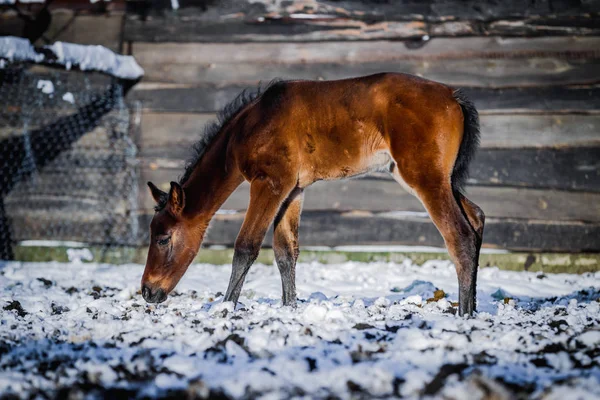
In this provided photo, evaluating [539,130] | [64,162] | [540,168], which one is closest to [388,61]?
[539,130]

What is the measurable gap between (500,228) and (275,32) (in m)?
3.54

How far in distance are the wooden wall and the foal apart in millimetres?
2380

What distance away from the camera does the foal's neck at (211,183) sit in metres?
4.11

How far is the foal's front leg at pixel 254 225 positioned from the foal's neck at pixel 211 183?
429 millimetres

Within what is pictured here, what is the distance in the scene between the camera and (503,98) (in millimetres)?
6262

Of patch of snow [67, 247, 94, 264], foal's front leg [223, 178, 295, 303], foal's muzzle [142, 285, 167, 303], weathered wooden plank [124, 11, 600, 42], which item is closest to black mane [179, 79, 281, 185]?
foal's front leg [223, 178, 295, 303]

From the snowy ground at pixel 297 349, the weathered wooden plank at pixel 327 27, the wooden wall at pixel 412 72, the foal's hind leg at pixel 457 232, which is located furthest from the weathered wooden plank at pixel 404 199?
the foal's hind leg at pixel 457 232

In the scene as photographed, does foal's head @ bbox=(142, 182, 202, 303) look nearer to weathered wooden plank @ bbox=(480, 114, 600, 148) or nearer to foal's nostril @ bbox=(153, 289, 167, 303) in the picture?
A: foal's nostril @ bbox=(153, 289, 167, 303)

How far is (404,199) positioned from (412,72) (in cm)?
150

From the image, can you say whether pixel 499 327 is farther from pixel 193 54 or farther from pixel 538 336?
pixel 193 54

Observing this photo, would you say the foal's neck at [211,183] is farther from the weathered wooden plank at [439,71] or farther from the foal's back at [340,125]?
the weathered wooden plank at [439,71]

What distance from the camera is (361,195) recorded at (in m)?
6.41

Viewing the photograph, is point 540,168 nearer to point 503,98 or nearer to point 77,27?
point 503,98

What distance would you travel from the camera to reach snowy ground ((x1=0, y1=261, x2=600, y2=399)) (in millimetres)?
1997
